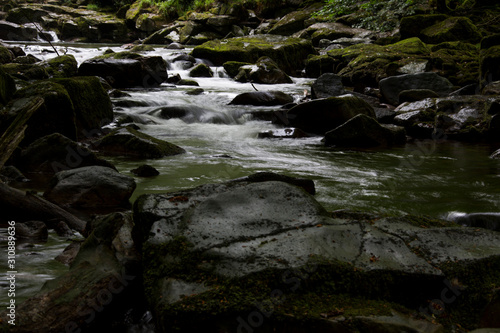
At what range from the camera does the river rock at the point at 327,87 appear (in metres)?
10.9

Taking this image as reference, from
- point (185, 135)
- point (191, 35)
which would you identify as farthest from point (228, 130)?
point (191, 35)

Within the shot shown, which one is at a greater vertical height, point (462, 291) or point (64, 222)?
point (462, 291)

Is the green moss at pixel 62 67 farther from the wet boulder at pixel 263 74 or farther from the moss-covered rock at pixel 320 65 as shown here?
the moss-covered rock at pixel 320 65

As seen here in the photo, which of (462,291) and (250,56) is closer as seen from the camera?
(462,291)

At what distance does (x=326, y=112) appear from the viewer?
28.3ft

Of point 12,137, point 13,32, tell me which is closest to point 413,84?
point 12,137

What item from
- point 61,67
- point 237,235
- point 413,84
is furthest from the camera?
point 61,67

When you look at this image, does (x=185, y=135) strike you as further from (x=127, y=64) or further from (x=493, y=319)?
(x=493, y=319)

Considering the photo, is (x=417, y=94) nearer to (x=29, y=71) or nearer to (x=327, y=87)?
(x=327, y=87)

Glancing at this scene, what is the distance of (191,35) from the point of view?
84.8 ft

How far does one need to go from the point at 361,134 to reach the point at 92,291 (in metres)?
6.43

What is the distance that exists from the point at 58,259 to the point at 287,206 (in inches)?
61.7

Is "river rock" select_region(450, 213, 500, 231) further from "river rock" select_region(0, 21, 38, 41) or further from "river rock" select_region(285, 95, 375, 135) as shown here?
"river rock" select_region(0, 21, 38, 41)

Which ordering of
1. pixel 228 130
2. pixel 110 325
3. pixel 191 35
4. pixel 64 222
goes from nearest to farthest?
pixel 110 325 < pixel 64 222 < pixel 228 130 < pixel 191 35
